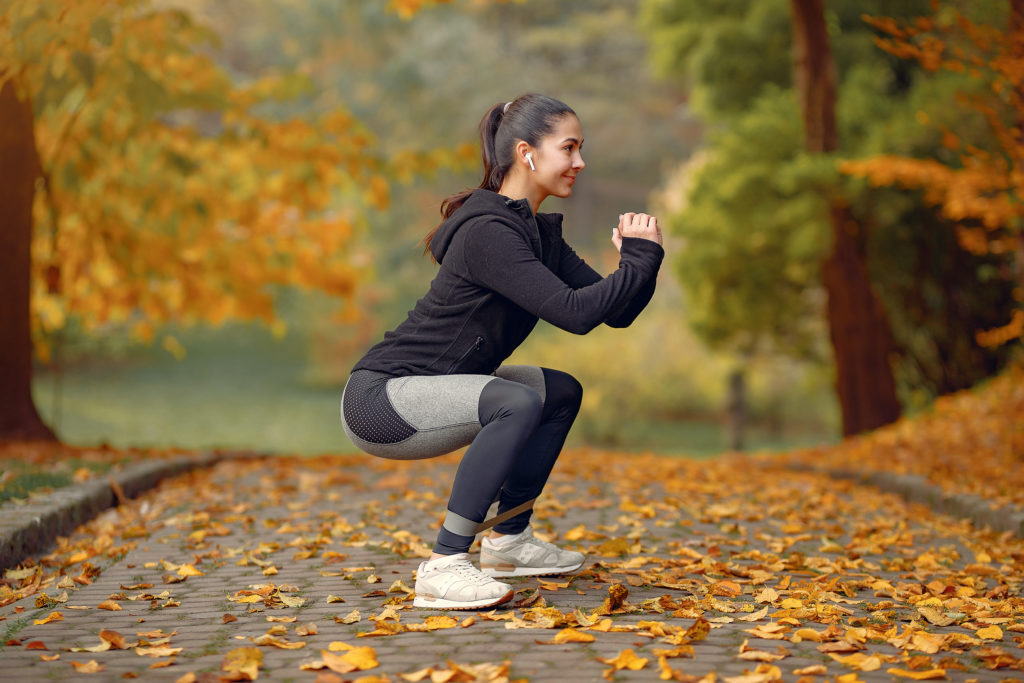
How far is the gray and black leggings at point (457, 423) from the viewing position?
3.43 m

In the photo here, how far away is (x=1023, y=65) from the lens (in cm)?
646

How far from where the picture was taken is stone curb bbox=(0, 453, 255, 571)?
442 cm

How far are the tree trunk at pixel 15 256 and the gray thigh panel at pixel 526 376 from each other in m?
5.59

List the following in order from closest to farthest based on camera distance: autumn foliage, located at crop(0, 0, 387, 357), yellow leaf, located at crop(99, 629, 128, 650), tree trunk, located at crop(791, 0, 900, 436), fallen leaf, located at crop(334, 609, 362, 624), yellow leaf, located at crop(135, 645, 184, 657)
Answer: yellow leaf, located at crop(135, 645, 184, 657), yellow leaf, located at crop(99, 629, 128, 650), fallen leaf, located at crop(334, 609, 362, 624), autumn foliage, located at crop(0, 0, 387, 357), tree trunk, located at crop(791, 0, 900, 436)

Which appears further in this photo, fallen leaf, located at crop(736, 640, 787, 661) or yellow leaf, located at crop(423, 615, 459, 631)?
yellow leaf, located at crop(423, 615, 459, 631)

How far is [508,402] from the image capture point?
3436 mm

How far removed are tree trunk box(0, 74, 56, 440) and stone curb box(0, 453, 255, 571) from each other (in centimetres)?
172

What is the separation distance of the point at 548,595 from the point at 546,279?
114 centimetres

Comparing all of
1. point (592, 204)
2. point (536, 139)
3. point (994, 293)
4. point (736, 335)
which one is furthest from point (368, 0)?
point (536, 139)

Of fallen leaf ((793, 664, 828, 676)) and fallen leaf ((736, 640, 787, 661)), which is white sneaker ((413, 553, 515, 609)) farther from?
fallen leaf ((793, 664, 828, 676))

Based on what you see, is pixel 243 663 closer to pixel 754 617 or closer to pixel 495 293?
pixel 495 293

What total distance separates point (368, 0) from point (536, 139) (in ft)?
84.7

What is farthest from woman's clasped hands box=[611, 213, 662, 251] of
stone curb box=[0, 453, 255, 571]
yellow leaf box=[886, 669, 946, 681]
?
stone curb box=[0, 453, 255, 571]

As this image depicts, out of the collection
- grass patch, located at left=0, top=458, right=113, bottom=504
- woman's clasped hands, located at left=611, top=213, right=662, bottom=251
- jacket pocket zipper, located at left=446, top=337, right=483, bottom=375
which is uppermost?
woman's clasped hands, located at left=611, top=213, right=662, bottom=251
